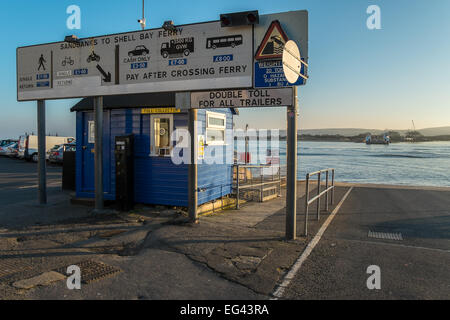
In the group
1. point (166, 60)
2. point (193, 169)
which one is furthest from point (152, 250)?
point (166, 60)

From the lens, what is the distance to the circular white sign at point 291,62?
232 inches

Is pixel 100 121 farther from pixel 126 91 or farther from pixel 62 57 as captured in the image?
pixel 62 57

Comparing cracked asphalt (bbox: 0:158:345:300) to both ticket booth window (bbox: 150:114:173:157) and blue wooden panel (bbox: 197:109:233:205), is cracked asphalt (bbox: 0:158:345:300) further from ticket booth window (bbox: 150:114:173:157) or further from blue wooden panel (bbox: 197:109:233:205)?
ticket booth window (bbox: 150:114:173:157)

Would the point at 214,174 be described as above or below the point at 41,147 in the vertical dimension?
below

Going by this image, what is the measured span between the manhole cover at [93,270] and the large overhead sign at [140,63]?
4056 mm

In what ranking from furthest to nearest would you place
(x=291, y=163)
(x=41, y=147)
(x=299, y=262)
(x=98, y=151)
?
(x=41, y=147), (x=98, y=151), (x=291, y=163), (x=299, y=262)

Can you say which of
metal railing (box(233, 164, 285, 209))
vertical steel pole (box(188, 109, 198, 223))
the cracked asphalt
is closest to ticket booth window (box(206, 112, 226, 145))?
metal railing (box(233, 164, 285, 209))

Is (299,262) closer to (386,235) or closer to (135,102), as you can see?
(386,235)

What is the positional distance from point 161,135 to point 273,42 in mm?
3988

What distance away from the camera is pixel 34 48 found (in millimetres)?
9281

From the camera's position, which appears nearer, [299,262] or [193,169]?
[299,262]

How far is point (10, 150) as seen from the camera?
107ft

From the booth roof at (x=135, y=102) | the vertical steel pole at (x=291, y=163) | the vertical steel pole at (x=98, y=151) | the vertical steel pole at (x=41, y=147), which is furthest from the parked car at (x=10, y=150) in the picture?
the vertical steel pole at (x=291, y=163)

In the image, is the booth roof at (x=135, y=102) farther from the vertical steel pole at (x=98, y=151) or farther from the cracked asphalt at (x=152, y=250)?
the cracked asphalt at (x=152, y=250)
